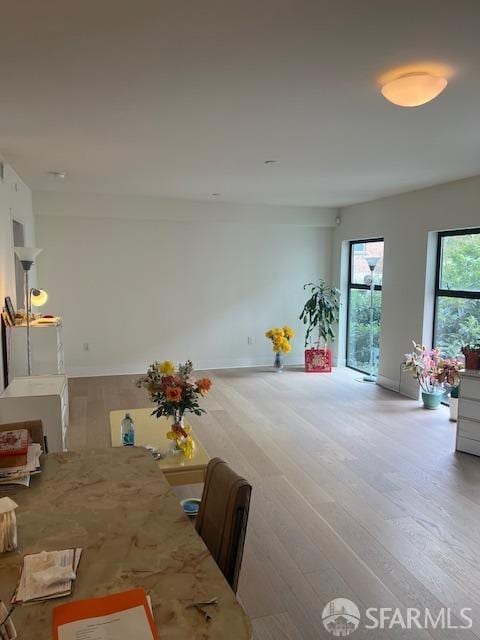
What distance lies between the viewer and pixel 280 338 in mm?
7109

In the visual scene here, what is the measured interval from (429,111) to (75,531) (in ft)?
9.13

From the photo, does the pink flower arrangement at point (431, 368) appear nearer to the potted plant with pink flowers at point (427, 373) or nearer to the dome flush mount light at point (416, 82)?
the potted plant with pink flowers at point (427, 373)

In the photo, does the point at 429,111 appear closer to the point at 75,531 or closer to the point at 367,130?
the point at 367,130

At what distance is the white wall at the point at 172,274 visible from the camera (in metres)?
6.46

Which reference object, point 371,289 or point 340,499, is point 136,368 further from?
point 340,499

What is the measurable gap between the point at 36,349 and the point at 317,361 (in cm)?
407

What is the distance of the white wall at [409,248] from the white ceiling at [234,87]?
60 cm

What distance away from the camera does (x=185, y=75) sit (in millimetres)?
2332

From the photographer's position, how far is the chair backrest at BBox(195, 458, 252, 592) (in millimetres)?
1464

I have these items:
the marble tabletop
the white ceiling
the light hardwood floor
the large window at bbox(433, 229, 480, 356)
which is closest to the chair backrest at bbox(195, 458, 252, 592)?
the marble tabletop

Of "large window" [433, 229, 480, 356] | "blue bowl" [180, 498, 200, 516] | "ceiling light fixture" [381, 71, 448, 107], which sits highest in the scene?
"ceiling light fixture" [381, 71, 448, 107]

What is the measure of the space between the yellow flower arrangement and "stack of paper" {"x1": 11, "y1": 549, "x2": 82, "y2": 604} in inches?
233

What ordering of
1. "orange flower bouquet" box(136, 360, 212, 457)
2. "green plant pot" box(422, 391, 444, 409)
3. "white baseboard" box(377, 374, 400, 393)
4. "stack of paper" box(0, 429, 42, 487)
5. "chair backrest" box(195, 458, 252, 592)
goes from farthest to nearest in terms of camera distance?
"white baseboard" box(377, 374, 400, 393)
"green plant pot" box(422, 391, 444, 409)
"orange flower bouquet" box(136, 360, 212, 457)
"stack of paper" box(0, 429, 42, 487)
"chair backrest" box(195, 458, 252, 592)

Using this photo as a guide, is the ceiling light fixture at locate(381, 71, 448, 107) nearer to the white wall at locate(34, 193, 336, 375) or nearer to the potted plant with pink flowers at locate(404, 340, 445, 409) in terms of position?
the potted plant with pink flowers at locate(404, 340, 445, 409)
